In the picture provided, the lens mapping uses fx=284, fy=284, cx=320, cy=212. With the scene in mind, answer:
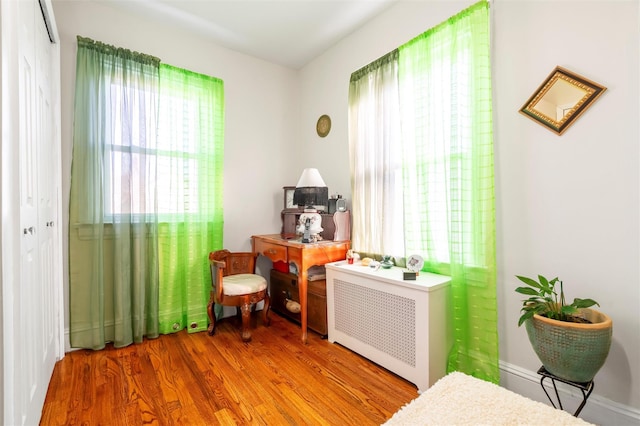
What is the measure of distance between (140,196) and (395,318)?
7.19ft

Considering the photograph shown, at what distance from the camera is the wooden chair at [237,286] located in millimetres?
2389

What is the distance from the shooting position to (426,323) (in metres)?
1.69

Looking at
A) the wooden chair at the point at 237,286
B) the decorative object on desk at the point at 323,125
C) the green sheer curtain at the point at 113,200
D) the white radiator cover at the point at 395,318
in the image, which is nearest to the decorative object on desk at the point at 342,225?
the white radiator cover at the point at 395,318

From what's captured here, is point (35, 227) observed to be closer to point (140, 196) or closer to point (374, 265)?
point (140, 196)

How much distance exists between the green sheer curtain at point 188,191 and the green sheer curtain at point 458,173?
178 centimetres

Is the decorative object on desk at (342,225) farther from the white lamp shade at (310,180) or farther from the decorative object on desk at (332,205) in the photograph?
the white lamp shade at (310,180)

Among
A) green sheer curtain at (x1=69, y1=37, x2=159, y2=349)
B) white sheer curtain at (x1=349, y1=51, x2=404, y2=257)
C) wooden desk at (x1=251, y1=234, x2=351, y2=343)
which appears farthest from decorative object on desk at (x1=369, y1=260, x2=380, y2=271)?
green sheer curtain at (x1=69, y1=37, x2=159, y2=349)

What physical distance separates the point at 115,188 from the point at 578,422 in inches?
114

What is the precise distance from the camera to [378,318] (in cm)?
198

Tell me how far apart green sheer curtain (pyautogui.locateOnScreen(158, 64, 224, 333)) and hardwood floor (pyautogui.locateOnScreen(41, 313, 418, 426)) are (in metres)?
0.37

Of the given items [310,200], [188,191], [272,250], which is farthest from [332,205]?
[188,191]

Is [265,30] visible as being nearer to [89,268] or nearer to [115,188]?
[115,188]

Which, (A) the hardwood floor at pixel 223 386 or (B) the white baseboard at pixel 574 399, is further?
(A) the hardwood floor at pixel 223 386

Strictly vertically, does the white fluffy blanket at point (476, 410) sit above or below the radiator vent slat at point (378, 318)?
above
